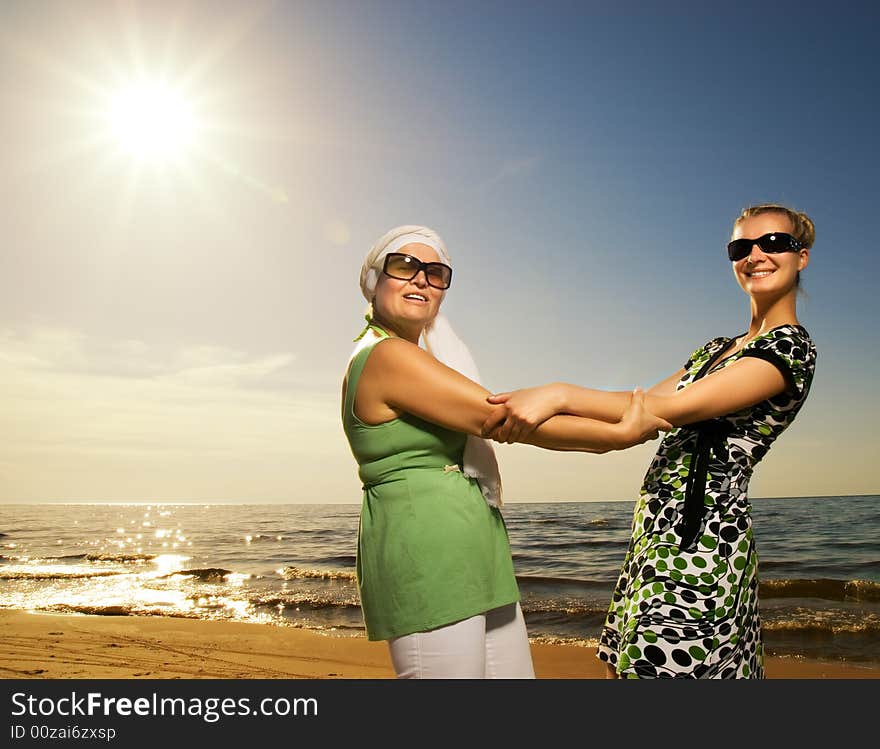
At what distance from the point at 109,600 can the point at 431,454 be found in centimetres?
1194

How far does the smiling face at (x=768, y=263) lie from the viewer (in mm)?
2467

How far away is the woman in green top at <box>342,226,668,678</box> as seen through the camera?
204cm

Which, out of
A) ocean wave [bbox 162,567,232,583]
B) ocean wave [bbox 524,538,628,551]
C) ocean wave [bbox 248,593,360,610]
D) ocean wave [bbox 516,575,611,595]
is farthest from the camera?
ocean wave [bbox 524,538,628,551]

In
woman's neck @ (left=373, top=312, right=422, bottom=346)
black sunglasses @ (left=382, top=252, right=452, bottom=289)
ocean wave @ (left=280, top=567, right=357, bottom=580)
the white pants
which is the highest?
black sunglasses @ (left=382, top=252, right=452, bottom=289)

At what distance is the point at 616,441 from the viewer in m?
2.35

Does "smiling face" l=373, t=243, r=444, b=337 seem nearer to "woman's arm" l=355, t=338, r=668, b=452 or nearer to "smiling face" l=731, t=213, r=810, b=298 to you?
"woman's arm" l=355, t=338, r=668, b=452

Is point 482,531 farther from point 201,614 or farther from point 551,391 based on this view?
point 201,614

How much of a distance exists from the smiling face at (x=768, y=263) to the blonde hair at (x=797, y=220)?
16mm

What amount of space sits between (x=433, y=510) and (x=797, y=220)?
5.70ft

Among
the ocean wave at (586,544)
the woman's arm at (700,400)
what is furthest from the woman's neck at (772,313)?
the ocean wave at (586,544)

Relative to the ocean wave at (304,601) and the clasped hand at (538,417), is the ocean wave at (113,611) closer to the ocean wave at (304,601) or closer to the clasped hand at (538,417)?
the ocean wave at (304,601)

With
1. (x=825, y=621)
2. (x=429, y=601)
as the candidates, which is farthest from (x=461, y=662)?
(x=825, y=621)

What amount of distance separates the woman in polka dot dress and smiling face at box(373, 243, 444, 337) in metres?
0.45

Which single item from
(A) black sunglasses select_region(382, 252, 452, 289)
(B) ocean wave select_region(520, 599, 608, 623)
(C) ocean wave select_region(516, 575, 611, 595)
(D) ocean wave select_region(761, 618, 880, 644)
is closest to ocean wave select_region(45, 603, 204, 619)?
(B) ocean wave select_region(520, 599, 608, 623)
